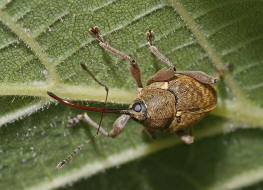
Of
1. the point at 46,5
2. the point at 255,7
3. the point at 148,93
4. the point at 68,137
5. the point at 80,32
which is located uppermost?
the point at 46,5

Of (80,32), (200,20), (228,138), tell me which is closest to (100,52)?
(80,32)

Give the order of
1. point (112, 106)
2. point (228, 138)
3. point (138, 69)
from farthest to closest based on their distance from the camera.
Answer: point (228, 138)
point (112, 106)
point (138, 69)

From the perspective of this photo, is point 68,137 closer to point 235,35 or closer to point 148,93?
point 148,93

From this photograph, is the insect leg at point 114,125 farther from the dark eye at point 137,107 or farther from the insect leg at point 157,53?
the insect leg at point 157,53

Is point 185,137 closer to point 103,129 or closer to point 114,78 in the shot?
point 103,129

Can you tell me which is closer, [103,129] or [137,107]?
[137,107]

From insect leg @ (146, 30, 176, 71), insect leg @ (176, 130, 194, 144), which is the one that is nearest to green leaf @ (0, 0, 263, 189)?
insect leg @ (146, 30, 176, 71)

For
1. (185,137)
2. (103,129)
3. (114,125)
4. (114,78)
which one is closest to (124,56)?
(114,78)
